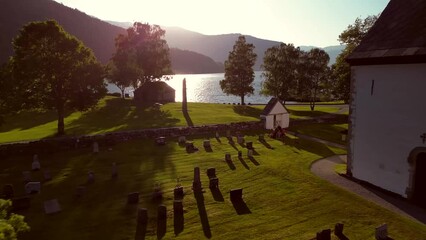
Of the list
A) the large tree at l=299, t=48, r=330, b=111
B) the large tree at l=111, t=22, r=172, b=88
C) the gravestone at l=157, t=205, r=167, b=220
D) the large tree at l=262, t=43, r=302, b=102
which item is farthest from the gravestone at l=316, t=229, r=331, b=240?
the large tree at l=111, t=22, r=172, b=88

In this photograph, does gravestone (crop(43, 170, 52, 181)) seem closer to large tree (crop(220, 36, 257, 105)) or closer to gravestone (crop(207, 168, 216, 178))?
gravestone (crop(207, 168, 216, 178))

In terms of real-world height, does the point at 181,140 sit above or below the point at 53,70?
below

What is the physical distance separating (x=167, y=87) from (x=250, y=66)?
59.2 feet

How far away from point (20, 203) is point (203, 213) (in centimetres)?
1053

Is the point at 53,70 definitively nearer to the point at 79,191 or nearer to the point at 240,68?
the point at 79,191

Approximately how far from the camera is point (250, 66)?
223 ft

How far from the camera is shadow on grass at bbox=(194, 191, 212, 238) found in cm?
1598

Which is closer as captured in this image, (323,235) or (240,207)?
(323,235)

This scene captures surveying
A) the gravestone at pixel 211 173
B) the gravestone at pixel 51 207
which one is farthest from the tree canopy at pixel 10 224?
the gravestone at pixel 211 173

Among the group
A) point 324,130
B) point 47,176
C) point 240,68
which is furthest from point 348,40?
point 47,176

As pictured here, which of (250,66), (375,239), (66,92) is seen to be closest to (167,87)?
(250,66)

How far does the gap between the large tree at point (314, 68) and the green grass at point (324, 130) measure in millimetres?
17885

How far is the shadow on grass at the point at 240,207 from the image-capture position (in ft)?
59.1

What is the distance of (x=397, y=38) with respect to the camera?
818 inches
